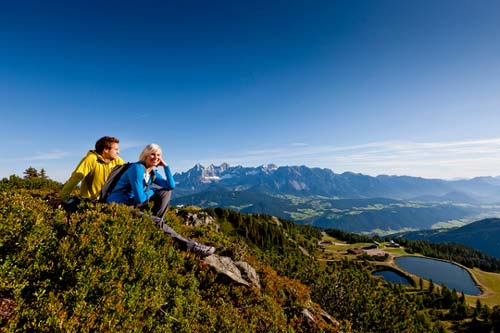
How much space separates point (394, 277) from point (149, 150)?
159m

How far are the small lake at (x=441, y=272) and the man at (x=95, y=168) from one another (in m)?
169

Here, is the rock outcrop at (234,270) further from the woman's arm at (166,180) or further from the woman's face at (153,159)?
the woman's face at (153,159)

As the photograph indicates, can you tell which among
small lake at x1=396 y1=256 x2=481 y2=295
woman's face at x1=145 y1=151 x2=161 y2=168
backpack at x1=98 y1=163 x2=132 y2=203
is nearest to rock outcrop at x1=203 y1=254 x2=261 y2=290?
woman's face at x1=145 y1=151 x2=161 y2=168

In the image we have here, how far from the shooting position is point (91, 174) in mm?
9648

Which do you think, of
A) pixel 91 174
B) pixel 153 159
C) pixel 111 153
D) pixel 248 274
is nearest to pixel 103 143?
pixel 111 153

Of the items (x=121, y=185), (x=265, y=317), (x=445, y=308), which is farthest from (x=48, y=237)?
(x=445, y=308)

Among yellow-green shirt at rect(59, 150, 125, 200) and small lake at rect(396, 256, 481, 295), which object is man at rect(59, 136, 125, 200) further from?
small lake at rect(396, 256, 481, 295)

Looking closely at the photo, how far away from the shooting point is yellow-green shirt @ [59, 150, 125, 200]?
9.19 m

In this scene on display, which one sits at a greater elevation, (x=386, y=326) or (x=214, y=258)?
(x=214, y=258)

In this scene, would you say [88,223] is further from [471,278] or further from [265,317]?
[471,278]

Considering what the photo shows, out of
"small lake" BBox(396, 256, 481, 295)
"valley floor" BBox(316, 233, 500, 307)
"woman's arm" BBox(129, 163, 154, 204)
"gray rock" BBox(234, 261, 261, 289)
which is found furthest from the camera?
"small lake" BBox(396, 256, 481, 295)

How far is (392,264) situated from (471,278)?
147 ft

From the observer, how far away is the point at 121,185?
9.36 metres

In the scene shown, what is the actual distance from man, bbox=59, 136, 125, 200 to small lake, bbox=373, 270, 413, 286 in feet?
494
